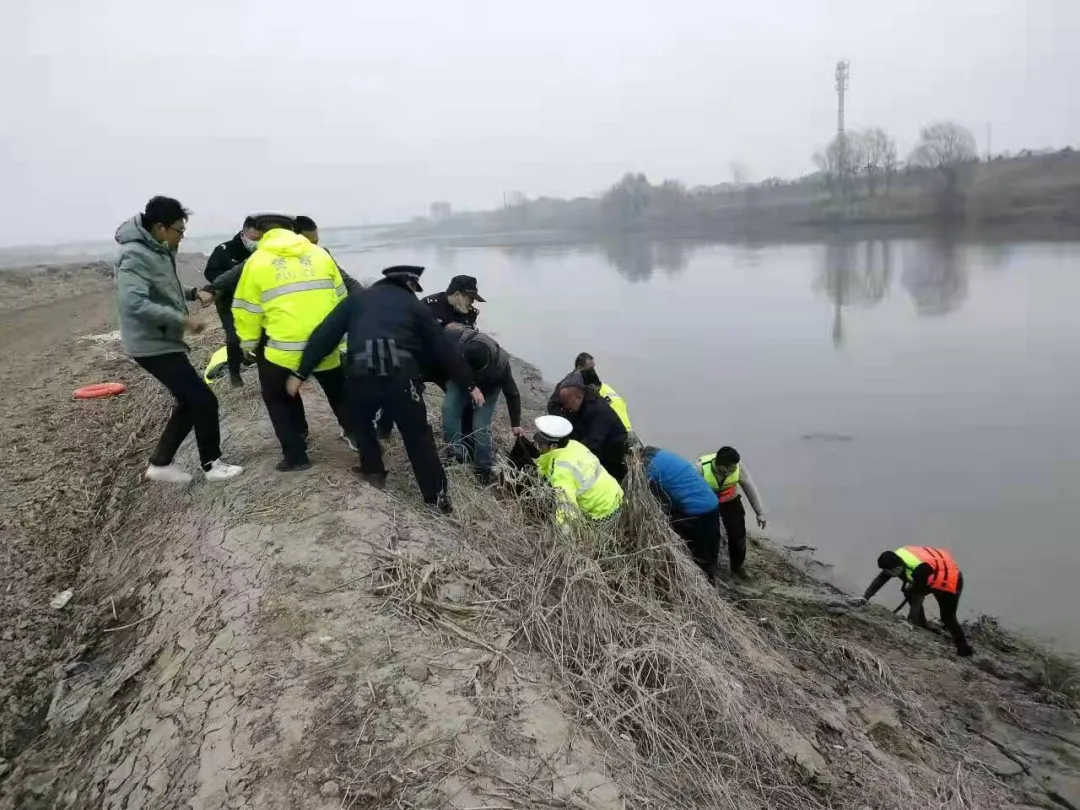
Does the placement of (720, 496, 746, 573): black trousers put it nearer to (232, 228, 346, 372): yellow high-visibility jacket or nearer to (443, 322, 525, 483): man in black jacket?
(443, 322, 525, 483): man in black jacket

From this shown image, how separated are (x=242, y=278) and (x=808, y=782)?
362 cm

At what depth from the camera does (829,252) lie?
36.2 metres

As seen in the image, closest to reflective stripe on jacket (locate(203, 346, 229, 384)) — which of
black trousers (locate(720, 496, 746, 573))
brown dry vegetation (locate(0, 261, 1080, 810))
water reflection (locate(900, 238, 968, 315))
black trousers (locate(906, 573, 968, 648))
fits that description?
brown dry vegetation (locate(0, 261, 1080, 810))

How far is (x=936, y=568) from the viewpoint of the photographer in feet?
17.7

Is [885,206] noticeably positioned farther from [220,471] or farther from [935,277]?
[220,471]

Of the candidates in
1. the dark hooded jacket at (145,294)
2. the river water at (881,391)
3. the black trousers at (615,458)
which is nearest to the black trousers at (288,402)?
the dark hooded jacket at (145,294)

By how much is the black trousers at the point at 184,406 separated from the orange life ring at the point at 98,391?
3300mm

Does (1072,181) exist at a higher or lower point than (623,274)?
higher

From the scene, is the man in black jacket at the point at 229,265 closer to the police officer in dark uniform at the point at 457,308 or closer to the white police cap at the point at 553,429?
the police officer in dark uniform at the point at 457,308

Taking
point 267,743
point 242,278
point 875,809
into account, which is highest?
point 242,278

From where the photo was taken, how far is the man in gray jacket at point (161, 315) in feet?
11.8

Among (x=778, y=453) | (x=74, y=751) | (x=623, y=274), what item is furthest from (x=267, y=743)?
(x=623, y=274)

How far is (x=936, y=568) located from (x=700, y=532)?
1805 millimetres

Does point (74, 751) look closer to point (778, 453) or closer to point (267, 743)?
point (267, 743)
